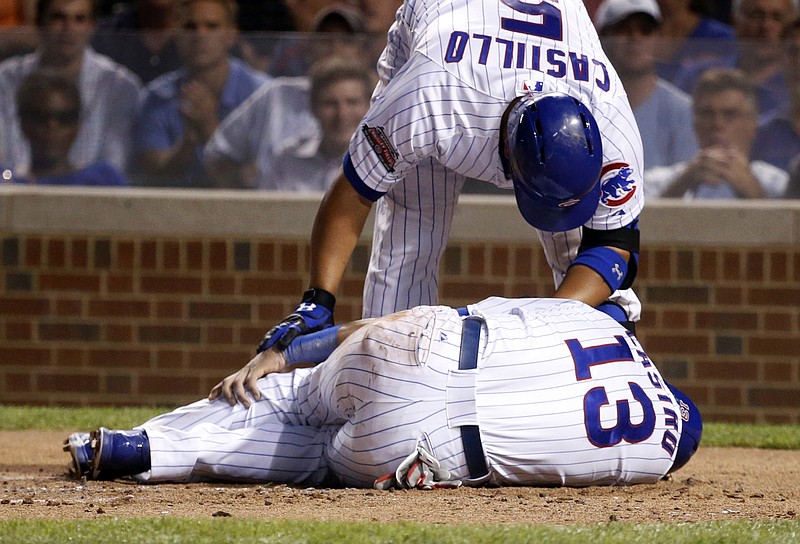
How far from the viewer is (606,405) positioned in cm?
354

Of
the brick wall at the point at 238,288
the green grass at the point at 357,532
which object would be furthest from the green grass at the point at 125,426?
the green grass at the point at 357,532

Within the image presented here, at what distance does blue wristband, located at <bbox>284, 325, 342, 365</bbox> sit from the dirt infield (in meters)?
0.41

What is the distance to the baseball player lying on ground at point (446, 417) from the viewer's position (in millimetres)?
3473

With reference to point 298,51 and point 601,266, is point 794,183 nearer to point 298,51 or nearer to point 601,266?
point 298,51

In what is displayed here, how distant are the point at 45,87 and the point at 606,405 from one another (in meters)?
4.91

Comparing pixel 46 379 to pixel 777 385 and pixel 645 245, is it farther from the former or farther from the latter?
pixel 777 385

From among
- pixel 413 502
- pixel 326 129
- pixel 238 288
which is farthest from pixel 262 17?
pixel 413 502

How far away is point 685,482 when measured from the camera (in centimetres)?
403

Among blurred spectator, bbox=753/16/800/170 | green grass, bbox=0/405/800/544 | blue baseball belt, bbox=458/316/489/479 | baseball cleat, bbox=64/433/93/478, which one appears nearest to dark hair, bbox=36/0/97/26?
blurred spectator, bbox=753/16/800/170

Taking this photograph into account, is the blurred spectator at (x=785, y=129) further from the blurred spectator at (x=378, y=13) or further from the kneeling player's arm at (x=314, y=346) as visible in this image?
the kneeling player's arm at (x=314, y=346)

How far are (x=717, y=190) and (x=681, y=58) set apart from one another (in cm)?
79

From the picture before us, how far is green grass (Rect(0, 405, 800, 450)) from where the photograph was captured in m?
5.56

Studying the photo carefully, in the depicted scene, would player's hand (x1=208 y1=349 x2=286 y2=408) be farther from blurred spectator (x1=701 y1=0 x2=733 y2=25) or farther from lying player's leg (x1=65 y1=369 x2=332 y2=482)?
blurred spectator (x1=701 y1=0 x2=733 y2=25)

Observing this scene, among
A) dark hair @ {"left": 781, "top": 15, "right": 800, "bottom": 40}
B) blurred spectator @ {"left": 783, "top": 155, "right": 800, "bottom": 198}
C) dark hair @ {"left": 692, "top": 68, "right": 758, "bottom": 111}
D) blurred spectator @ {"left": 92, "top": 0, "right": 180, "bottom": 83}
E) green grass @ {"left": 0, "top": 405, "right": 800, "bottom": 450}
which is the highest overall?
dark hair @ {"left": 781, "top": 15, "right": 800, "bottom": 40}
